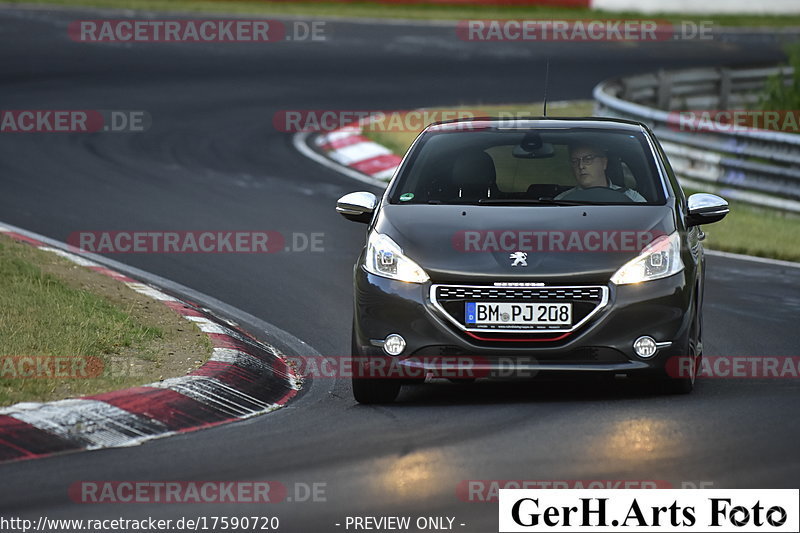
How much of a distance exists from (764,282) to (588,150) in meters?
4.18

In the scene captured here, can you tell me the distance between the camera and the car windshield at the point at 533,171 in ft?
29.9

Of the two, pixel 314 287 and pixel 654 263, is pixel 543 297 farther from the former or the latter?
pixel 314 287

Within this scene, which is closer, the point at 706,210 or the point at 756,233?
the point at 706,210

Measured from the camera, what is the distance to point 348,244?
1445 centimetres

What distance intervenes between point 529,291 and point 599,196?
44.8 inches

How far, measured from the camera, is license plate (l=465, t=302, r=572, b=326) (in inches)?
323

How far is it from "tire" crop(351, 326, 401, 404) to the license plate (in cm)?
70

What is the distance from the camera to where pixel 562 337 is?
8203 mm

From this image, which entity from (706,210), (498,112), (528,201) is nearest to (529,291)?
(528,201)

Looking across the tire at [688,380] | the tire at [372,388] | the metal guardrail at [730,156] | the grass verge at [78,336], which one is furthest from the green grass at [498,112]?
the tire at [372,388]

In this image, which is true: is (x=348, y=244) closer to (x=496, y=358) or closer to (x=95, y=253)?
(x=95, y=253)

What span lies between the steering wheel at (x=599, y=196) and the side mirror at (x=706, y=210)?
14.3 inches

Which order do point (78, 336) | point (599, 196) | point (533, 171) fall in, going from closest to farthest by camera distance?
point (599, 196) < point (78, 336) < point (533, 171)

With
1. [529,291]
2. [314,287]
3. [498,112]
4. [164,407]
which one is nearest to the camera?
[164,407]
